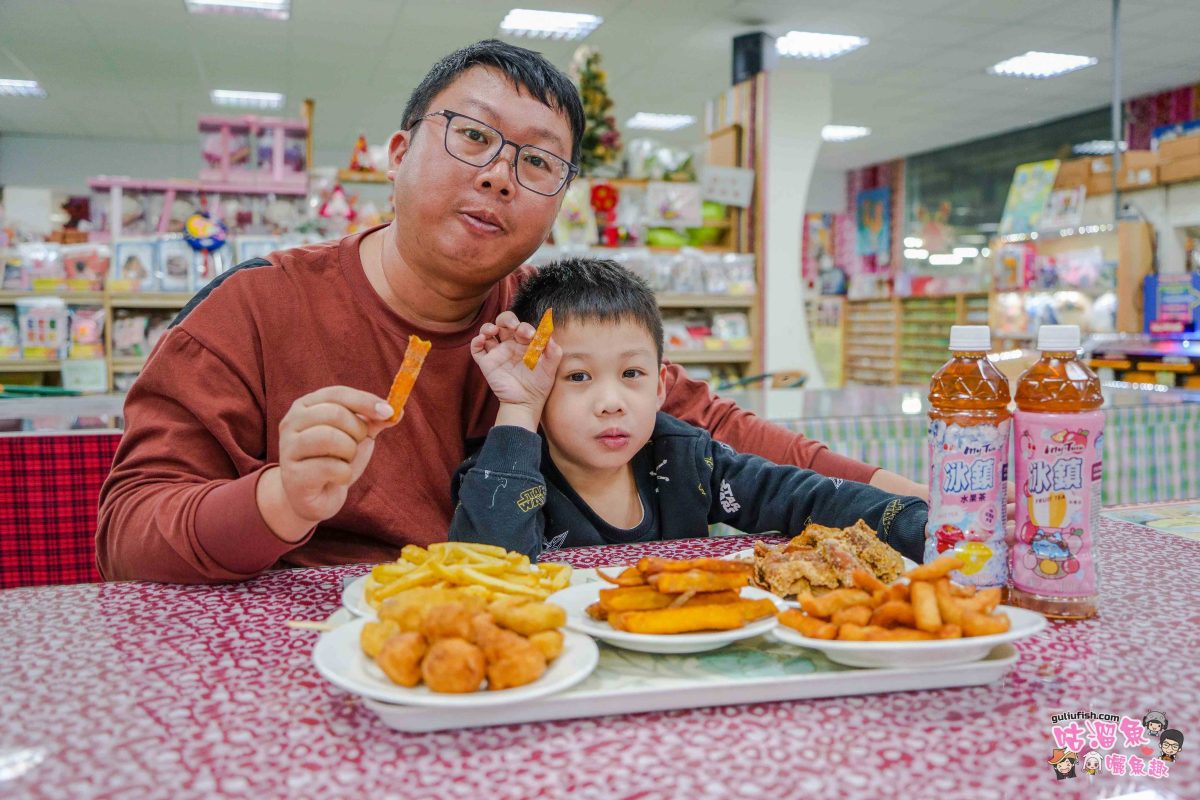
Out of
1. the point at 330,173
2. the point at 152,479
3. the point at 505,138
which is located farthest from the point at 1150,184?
the point at 152,479

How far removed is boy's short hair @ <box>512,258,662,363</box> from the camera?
1.48 m

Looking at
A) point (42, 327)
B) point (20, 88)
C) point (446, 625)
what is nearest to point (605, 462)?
point (446, 625)

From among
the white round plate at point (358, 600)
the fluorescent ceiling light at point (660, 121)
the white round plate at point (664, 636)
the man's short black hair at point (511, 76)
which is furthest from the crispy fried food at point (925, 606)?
the fluorescent ceiling light at point (660, 121)

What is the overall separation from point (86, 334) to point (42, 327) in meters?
0.19

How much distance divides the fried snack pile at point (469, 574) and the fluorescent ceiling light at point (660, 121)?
1101 cm

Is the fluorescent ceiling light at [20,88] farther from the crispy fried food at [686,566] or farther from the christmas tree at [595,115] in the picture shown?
the crispy fried food at [686,566]

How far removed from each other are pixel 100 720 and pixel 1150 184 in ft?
25.9

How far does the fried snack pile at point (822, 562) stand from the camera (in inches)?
38.6

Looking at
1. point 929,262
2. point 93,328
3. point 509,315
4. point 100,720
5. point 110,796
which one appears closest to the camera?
point 110,796

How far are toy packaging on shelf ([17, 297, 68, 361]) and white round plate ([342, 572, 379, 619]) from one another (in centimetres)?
411

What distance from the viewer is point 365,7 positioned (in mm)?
7301

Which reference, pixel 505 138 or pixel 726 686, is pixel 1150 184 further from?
pixel 726 686

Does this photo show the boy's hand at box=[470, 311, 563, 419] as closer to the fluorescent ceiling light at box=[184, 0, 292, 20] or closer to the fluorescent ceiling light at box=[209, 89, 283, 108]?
the fluorescent ceiling light at box=[184, 0, 292, 20]

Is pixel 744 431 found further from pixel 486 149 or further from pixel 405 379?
pixel 405 379
